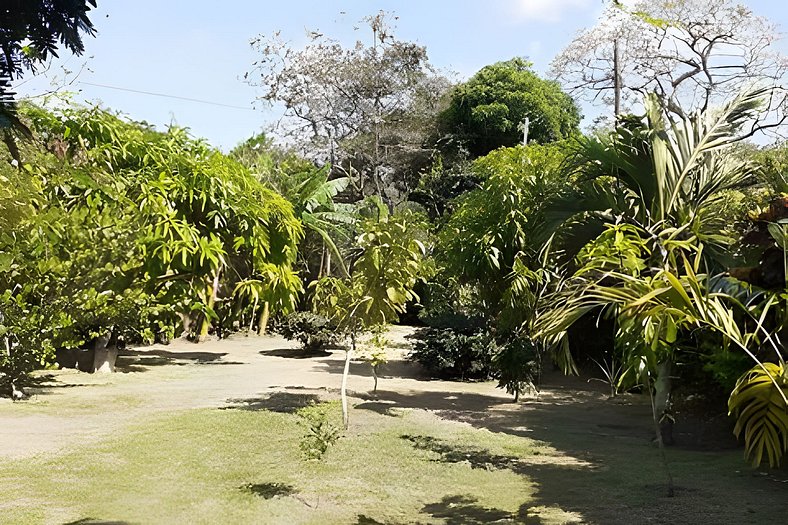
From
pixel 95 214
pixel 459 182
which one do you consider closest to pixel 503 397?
pixel 95 214

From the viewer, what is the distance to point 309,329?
1780 cm

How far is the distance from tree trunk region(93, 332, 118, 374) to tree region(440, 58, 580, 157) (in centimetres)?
1725

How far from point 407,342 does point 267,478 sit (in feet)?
42.1

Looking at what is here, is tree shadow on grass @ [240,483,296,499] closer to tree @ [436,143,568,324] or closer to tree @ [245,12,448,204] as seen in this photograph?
tree @ [436,143,568,324]

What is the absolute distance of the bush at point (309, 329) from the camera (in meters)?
17.8

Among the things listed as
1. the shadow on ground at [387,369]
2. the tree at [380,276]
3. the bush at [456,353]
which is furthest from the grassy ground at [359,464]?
the shadow on ground at [387,369]

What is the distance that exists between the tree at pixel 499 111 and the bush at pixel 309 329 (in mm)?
12037

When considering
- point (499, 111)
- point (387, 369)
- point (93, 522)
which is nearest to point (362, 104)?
point (499, 111)

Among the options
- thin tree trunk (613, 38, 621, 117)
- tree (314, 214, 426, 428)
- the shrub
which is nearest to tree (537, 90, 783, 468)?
tree (314, 214, 426, 428)

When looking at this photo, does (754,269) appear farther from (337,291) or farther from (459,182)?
(459,182)

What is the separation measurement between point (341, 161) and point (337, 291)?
18404mm

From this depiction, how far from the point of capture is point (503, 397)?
40.0 feet

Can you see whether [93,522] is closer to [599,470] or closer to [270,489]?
[270,489]

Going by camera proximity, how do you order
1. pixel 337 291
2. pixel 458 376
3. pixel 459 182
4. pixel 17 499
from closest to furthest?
pixel 17 499 < pixel 337 291 < pixel 458 376 < pixel 459 182
